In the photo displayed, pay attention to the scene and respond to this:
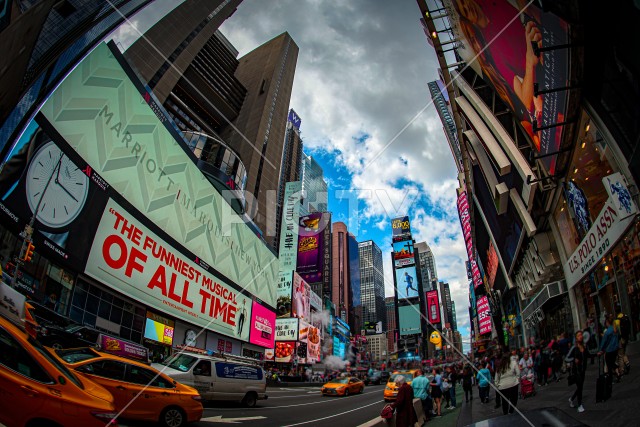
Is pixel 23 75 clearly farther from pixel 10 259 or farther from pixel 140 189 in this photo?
pixel 140 189

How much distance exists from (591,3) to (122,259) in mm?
25418

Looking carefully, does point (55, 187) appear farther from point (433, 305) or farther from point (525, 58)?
point (433, 305)

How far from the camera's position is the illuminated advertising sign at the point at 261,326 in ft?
139

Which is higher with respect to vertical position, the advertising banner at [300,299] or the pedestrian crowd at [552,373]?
the advertising banner at [300,299]

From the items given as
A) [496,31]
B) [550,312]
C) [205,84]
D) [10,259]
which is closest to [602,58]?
[496,31]

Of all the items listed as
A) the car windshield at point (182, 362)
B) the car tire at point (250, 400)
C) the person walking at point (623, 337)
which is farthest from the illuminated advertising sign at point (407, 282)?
the car windshield at point (182, 362)

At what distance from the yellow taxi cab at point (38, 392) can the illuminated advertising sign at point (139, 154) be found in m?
17.0

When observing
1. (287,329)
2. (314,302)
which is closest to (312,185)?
(314,302)

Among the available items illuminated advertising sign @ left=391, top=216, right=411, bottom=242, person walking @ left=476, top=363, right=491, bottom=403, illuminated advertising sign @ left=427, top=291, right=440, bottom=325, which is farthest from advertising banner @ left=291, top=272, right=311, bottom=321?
person walking @ left=476, top=363, right=491, bottom=403

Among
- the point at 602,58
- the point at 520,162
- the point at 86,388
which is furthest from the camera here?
the point at 520,162

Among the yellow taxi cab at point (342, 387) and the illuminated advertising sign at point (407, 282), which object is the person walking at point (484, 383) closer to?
the yellow taxi cab at point (342, 387)

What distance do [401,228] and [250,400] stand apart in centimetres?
11024

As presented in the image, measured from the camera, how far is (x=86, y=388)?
417 cm

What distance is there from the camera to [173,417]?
23.0 ft
